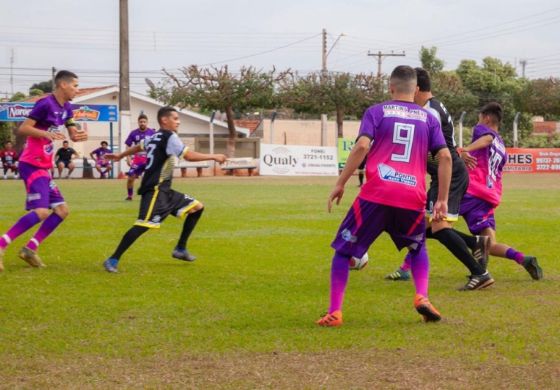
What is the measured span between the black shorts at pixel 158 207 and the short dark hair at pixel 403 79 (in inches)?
139

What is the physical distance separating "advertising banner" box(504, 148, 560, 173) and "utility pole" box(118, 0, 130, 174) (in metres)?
18.4

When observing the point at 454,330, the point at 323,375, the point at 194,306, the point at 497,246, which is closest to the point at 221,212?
the point at 497,246

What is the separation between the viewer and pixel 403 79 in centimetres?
653

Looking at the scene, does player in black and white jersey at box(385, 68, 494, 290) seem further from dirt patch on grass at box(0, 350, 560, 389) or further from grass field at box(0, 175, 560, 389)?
dirt patch on grass at box(0, 350, 560, 389)

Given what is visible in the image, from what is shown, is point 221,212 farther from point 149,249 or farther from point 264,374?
point 264,374

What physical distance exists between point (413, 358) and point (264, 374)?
992 mm

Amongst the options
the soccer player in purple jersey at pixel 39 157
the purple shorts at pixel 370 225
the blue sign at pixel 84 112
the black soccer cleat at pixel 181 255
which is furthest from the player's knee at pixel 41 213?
the blue sign at pixel 84 112

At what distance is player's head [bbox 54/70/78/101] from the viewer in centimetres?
926

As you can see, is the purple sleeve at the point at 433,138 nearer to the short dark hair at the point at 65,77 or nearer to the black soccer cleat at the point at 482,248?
the black soccer cleat at the point at 482,248

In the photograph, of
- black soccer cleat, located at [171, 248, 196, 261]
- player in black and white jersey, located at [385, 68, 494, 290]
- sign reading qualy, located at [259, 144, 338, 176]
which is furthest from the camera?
sign reading qualy, located at [259, 144, 338, 176]

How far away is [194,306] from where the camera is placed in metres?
7.22

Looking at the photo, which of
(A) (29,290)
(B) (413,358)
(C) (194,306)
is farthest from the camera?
(A) (29,290)

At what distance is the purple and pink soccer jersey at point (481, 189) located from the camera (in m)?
8.91

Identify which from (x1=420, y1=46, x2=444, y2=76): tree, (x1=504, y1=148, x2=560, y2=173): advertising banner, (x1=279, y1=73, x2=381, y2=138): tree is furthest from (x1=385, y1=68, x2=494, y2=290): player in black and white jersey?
(x1=420, y1=46, x2=444, y2=76): tree
